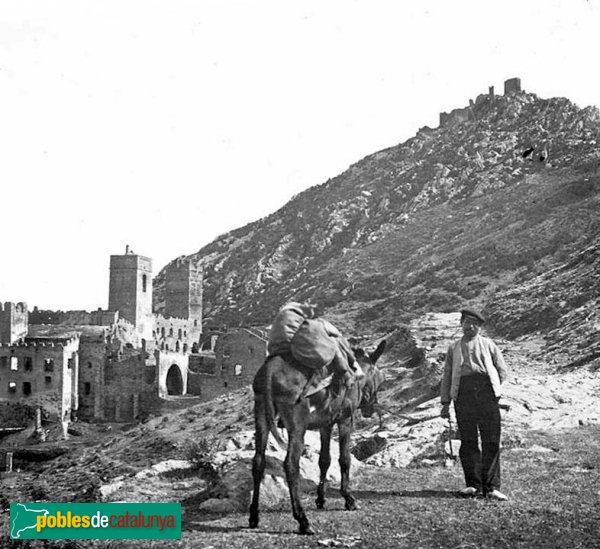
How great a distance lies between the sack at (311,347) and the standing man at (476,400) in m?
2.54

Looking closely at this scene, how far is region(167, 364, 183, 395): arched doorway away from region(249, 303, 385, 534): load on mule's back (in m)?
51.0

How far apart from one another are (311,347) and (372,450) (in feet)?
25.4

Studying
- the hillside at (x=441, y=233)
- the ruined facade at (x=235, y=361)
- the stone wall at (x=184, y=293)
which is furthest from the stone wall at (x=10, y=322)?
the stone wall at (x=184, y=293)

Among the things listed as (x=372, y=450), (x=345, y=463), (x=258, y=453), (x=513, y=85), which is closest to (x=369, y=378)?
(x=345, y=463)

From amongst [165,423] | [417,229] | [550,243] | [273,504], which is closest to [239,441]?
[273,504]

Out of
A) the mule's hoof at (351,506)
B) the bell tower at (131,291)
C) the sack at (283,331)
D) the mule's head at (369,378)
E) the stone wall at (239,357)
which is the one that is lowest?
the mule's hoof at (351,506)

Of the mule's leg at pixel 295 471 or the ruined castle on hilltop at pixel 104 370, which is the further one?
the ruined castle on hilltop at pixel 104 370

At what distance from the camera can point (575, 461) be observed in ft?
42.8

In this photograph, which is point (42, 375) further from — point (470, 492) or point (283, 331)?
point (283, 331)

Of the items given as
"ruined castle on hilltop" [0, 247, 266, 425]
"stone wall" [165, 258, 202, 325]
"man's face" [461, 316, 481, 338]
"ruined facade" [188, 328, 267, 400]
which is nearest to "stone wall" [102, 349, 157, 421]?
"ruined castle on hilltop" [0, 247, 266, 425]

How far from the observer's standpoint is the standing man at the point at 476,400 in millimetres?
10781

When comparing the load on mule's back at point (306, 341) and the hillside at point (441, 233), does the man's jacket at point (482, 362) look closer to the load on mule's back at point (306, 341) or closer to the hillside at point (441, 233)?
the load on mule's back at point (306, 341)

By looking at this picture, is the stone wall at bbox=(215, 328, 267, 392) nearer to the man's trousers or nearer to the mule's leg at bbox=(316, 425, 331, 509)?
the man's trousers

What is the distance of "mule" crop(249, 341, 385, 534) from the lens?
29.3 feet
